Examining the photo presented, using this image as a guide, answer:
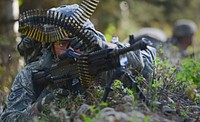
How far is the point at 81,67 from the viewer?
7.32 metres

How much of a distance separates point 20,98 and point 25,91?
10 centimetres

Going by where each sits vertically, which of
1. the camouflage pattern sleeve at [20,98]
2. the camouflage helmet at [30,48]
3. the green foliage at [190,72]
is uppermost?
the camouflage helmet at [30,48]

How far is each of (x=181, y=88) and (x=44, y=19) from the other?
164 cm

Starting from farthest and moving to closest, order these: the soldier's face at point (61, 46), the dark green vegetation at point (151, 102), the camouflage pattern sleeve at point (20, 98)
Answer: the camouflage pattern sleeve at point (20, 98)
the soldier's face at point (61, 46)
the dark green vegetation at point (151, 102)

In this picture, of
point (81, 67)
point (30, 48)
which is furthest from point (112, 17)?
point (81, 67)

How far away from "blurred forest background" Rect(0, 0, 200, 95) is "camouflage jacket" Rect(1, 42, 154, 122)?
1.79m

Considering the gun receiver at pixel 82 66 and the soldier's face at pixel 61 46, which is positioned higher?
the soldier's face at pixel 61 46

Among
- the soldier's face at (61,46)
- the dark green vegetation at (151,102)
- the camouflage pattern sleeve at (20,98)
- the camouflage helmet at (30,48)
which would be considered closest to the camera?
the dark green vegetation at (151,102)

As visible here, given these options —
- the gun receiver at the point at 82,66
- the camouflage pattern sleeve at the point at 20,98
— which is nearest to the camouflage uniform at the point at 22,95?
the camouflage pattern sleeve at the point at 20,98

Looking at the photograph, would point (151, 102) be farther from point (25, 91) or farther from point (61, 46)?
point (25, 91)

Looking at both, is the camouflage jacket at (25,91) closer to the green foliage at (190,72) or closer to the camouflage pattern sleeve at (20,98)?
the camouflage pattern sleeve at (20,98)

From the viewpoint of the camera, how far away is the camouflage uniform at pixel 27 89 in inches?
308

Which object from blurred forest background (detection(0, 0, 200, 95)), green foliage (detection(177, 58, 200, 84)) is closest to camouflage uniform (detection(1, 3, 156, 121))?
green foliage (detection(177, 58, 200, 84))

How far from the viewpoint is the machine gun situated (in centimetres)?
689
